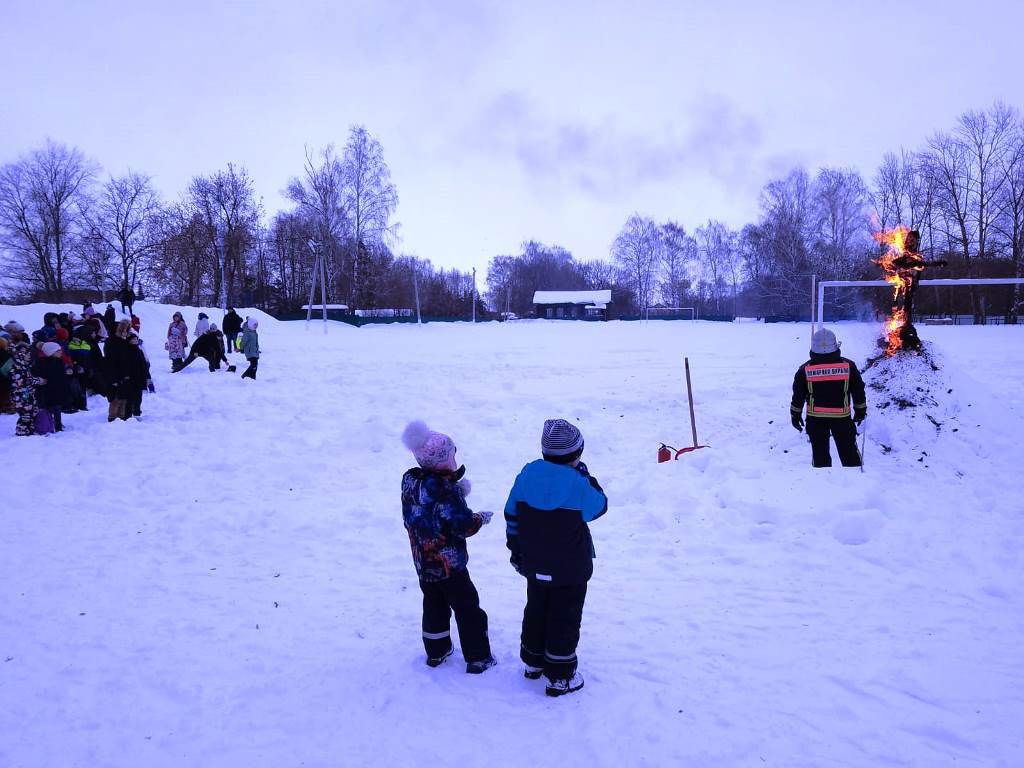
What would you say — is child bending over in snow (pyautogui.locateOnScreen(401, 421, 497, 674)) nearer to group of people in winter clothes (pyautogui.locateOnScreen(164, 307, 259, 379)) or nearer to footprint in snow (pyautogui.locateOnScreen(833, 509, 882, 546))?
footprint in snow (pyautogui.locateOnScreen(833, 509, 882, 546))

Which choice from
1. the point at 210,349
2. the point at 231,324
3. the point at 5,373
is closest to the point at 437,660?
the point at 5,373

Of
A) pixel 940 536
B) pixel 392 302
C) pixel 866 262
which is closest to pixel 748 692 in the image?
pixel 940 536

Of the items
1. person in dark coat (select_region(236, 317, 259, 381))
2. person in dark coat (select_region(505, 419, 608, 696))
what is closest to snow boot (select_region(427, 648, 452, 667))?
person in dark coat (select_region(505, 419, 608, 696))

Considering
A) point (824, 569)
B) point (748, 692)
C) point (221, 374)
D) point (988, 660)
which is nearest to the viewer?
point (748, 692)

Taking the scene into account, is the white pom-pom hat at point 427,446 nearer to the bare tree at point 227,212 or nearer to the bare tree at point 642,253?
the bare tree at point 227,212

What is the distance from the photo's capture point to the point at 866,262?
4531 cm

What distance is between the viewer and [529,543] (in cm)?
352

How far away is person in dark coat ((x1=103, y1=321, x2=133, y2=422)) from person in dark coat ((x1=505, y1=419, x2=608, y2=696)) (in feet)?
31.3

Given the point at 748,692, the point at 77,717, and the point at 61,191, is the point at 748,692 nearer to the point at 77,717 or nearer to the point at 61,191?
the point at 77,717

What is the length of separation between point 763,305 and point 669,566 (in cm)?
5597

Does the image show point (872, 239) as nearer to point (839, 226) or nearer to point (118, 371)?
point (839, 226)

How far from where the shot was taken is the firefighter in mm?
6742

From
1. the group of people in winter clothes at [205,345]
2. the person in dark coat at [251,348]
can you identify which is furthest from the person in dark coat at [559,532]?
the group of people in winter clothes at [205,345]

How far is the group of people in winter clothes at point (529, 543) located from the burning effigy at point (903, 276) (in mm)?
7077
